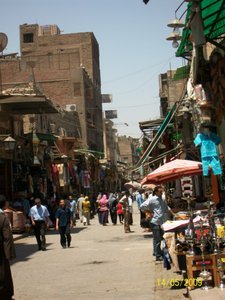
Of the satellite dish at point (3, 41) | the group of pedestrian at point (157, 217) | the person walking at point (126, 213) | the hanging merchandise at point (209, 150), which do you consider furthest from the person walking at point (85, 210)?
the hanging merchandise at point (209, 150)

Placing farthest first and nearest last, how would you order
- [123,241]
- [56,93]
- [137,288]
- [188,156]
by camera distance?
1. [56,93]
2. [188,156]
3. [123,241]
4. [137,288]

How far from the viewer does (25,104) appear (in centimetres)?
2702

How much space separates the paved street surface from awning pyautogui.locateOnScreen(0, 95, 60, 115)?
8276 mm

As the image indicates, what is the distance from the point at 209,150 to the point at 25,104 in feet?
54.6

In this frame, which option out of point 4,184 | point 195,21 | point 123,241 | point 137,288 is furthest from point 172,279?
point 4,184

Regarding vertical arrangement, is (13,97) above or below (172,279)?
above

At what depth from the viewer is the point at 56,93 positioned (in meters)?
65.1

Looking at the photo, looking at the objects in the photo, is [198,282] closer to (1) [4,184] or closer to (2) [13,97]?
(2) [13,97]

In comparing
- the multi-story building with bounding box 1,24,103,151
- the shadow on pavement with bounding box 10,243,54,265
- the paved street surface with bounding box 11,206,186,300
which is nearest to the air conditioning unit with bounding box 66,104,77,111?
the multi-story building with bounding box 1,24,103,151

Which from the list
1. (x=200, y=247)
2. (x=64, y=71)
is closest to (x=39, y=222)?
(x=200, y=247)

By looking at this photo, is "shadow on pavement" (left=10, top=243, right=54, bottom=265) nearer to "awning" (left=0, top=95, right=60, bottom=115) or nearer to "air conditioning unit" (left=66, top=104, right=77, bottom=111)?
"awning" (left=0, top=95, right=60, bottom=115)

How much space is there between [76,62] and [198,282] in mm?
59113

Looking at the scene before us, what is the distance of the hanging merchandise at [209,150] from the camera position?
11617 millimetres
